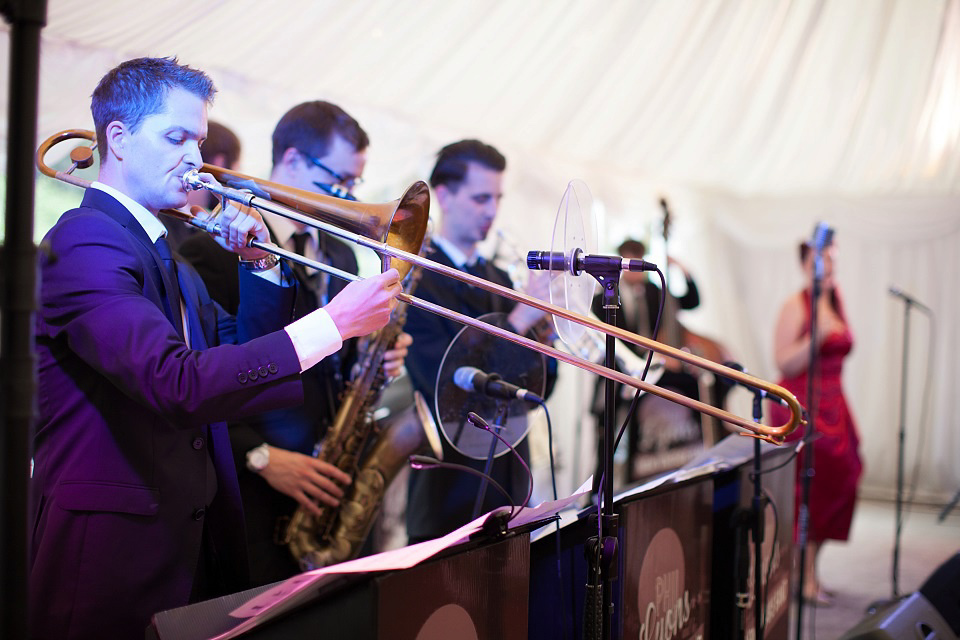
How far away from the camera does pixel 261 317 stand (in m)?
2.41

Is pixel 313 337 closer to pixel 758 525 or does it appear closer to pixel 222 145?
pixel 222 145

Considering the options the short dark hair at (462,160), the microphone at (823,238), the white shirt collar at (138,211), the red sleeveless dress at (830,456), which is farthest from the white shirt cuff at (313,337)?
the red sleeveless dress at (830,456)

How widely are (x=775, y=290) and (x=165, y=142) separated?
29.0 feet

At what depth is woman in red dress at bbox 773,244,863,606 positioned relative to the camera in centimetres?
515

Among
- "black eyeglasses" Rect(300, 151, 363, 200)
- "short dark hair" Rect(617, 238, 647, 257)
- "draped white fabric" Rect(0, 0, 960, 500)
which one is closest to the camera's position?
"black eyeglasses" Rect(300, 151, 363, 200)

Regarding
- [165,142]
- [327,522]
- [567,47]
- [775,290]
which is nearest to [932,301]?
[775,290]

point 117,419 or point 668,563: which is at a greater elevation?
point 117,419

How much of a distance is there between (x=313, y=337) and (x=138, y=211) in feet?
1.65

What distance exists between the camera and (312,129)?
9.16 ft

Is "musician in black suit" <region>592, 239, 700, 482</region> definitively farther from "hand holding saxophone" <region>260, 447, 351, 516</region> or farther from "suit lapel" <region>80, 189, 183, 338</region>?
"suit lapel" <region>80, 189, 183, 338</region>

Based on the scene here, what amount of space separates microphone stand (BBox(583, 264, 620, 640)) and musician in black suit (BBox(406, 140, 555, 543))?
2.60 ft

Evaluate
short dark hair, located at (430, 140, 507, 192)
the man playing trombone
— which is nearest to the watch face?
the man playing trombone

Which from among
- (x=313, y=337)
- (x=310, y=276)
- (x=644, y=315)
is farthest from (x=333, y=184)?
(x=644, y=315)

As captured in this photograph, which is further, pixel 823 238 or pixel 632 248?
pixel 632 248
